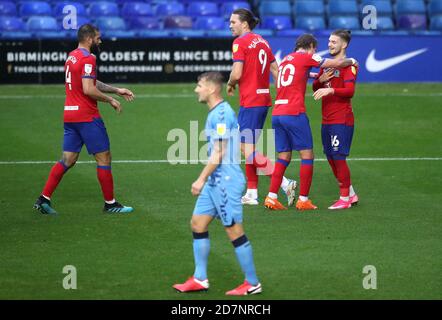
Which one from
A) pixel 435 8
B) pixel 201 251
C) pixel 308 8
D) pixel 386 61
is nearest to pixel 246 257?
pixel 201 251

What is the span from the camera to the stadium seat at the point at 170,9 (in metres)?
27.5

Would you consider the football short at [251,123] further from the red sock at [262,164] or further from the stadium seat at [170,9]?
the stadium seat at [170,9]

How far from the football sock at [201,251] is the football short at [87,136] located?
378 cm

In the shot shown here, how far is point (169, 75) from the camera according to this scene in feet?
83.9

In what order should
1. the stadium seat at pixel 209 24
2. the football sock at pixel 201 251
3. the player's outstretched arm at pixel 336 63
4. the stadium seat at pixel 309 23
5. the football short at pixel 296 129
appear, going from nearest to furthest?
1. the football sock at pixel 201 251
2. the player's outstretched arm at pixel 336 63
3. the football short at pixel 296 129
4. the stadium seat at pixel 209 24
5. the stadium seat at pixel 309 23

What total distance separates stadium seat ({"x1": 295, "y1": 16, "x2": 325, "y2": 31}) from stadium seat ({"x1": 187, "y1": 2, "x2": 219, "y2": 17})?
2374 millimetres

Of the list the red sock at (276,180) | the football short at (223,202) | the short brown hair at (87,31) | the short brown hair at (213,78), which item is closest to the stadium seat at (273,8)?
the red sock at (276,180)

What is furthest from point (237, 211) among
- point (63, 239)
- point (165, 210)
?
point (165, 210)

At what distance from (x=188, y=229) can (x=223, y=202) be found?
8.98 ft

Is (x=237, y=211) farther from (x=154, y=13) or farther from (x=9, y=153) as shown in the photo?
(x=154, y=13)

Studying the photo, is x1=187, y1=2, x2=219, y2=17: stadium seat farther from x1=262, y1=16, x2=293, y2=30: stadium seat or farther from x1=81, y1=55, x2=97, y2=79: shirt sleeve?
x1=81, y1=55, x2=97, y2=79: shirt sleeve

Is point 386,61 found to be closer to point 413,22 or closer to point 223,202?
point 413,22
